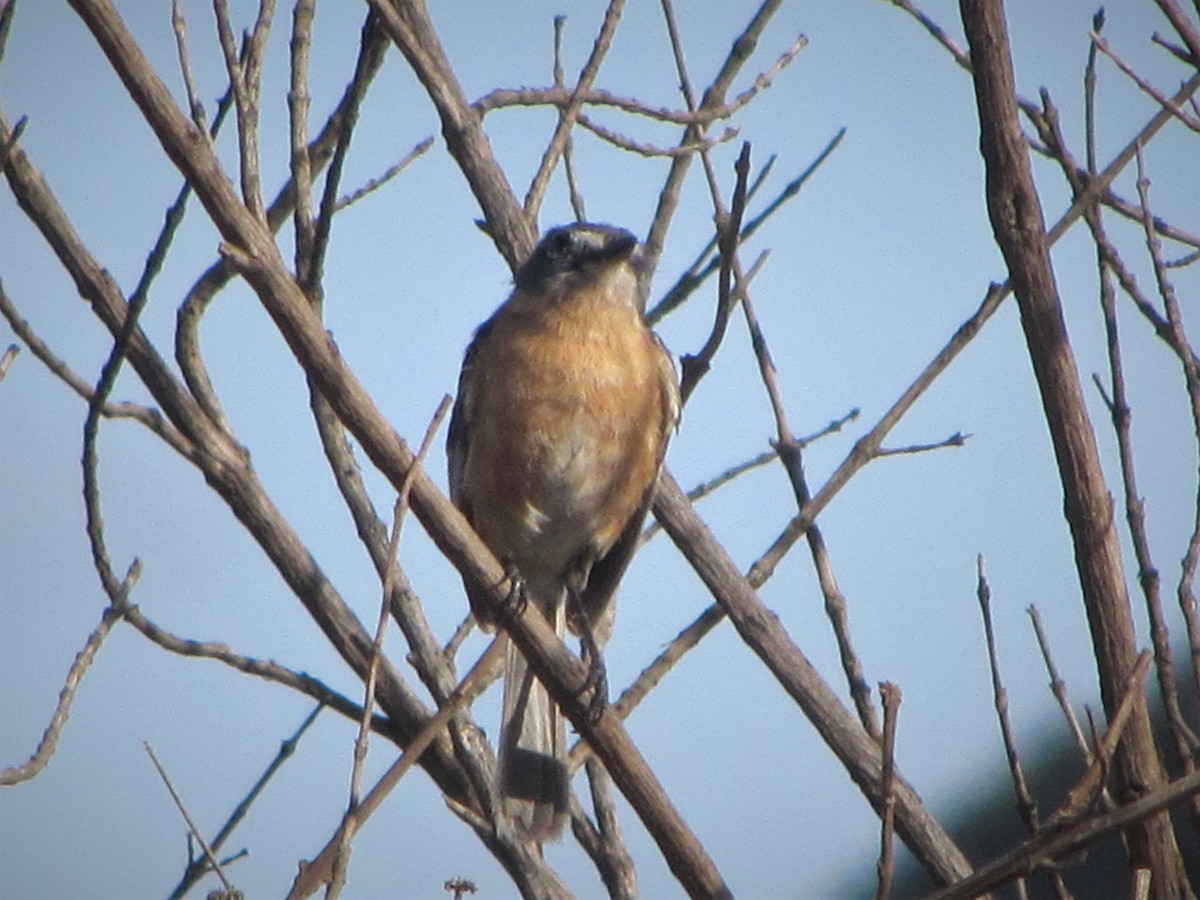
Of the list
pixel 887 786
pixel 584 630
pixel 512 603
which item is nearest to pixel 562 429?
pixel 584 630

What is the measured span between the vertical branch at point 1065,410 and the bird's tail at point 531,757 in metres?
1.41

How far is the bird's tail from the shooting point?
402cm

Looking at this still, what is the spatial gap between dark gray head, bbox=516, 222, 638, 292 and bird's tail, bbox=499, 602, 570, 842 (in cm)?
118

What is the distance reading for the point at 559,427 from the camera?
4.73 metres

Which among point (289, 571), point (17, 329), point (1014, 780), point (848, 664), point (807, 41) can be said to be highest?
point (807, 41)

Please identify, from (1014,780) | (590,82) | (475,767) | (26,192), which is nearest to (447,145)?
(590,82)

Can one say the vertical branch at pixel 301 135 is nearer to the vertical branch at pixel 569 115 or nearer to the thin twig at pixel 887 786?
the vertical branch at pixel 569 115

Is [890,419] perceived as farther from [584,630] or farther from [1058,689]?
[584,630]

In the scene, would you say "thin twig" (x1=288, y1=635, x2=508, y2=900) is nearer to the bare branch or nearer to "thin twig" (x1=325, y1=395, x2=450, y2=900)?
"thin twig" (x1=325, y1=395, x2=450, y2=900)

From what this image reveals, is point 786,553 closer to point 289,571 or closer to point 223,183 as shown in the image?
point 289,571

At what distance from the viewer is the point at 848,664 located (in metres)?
3.42

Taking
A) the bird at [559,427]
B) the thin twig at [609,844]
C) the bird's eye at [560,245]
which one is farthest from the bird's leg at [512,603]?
the bird's eye at [560,245]

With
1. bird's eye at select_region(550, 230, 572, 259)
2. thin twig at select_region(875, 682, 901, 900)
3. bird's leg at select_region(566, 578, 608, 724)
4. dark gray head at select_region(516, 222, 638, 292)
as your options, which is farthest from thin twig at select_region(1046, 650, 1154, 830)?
bird's eye at select_region(550, 230, 572, 259)

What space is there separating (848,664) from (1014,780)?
1.69ft
